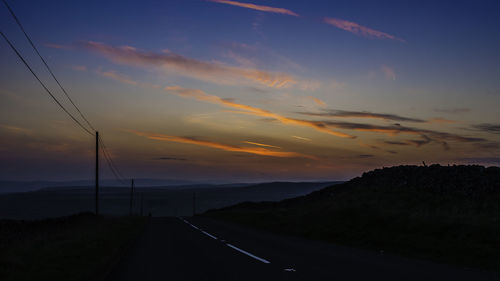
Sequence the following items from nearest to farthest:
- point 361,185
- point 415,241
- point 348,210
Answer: point 415,241 < point 348,210 < point 361,185

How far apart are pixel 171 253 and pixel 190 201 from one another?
161955 mm

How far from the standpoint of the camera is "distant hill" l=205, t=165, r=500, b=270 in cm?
1881

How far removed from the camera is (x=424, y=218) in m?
27.1

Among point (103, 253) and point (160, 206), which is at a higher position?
point (103, 253)

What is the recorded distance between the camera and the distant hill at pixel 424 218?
18.8 metres

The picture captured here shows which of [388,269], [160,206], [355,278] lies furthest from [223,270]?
[160,206]

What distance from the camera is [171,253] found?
17438 millimetres

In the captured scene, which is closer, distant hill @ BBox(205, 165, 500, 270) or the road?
the road

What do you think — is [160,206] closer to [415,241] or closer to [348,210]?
[348,210]

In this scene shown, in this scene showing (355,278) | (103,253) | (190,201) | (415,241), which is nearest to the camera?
(355,278)

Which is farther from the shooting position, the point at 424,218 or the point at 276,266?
the point at 424,218

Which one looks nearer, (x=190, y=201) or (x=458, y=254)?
(x=458, y=254)

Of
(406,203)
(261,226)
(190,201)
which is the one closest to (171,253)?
(261,226)

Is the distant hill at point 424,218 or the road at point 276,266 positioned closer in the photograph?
the road at point 276,266
